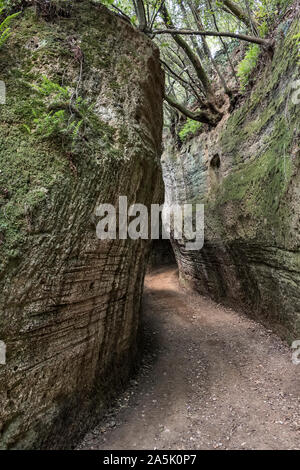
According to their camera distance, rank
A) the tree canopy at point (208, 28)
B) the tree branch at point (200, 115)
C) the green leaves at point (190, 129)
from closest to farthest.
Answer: the tree canopy at point (208, 28)
the tree branch at point (200, 115)
the green leaves at point (190, 129)

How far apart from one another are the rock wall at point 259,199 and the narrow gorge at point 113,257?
0.20ft

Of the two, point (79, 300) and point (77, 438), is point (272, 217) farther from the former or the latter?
point (77, 438)

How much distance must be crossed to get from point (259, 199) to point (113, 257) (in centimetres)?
471

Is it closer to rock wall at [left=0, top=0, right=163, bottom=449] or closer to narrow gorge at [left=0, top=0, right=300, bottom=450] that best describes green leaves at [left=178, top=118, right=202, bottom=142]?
narrow gorge at [left=0, top=0, right=300, bottom=450]

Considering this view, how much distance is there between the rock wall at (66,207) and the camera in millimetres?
3623

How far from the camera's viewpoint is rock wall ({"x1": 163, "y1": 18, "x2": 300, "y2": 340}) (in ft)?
20.7

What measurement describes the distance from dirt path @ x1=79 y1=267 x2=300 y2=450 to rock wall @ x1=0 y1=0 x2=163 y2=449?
0.65 metres

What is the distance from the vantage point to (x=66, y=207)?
13.7 feet

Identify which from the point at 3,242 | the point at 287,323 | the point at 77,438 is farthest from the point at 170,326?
the point at 3,242

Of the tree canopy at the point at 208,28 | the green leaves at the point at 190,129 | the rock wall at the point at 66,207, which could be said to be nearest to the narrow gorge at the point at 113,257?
the rock wall at the point at 66,207

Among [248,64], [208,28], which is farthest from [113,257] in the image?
[208,28]

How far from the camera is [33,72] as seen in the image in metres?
4.63

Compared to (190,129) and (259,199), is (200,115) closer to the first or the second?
(190,129)

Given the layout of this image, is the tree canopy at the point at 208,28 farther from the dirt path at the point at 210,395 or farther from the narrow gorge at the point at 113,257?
the dirt path at the point at 210,395
